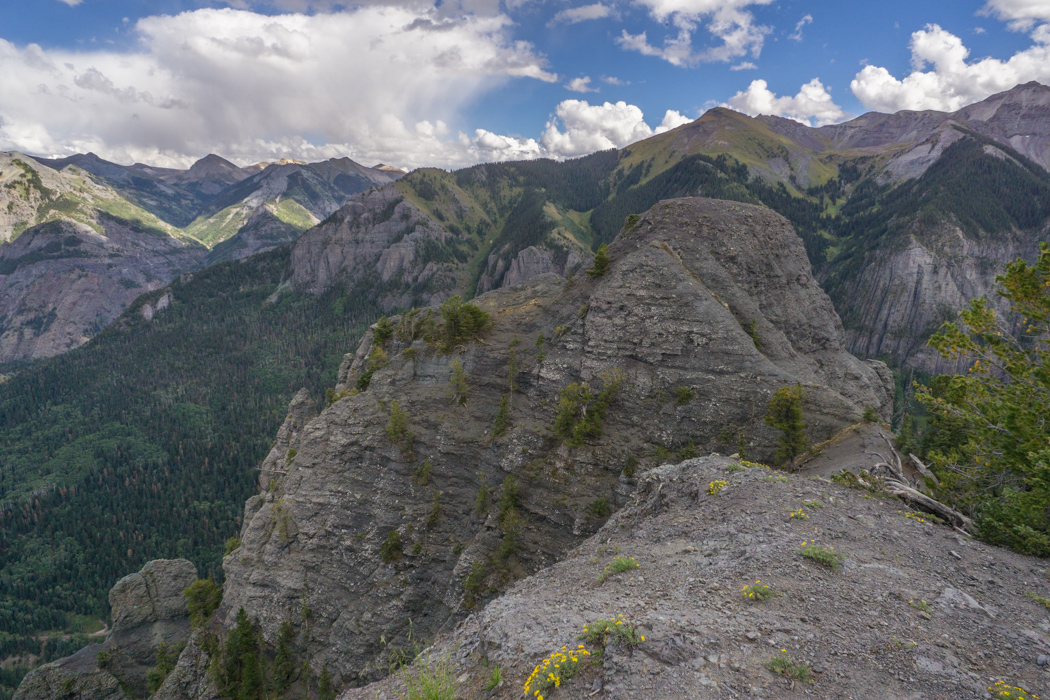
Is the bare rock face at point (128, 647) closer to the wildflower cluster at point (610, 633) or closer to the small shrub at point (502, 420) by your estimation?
the small shrub at point (502, 420)

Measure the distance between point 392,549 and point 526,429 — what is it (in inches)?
591

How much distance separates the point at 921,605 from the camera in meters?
10.7

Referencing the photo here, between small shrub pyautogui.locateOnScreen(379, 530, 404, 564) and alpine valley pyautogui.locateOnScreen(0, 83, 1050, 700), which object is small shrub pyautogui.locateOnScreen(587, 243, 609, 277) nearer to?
alpine valley pyautogui.locateOnScreen(0, 83, 1050, 700)

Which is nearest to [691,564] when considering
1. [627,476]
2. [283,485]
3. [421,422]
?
[627,476]

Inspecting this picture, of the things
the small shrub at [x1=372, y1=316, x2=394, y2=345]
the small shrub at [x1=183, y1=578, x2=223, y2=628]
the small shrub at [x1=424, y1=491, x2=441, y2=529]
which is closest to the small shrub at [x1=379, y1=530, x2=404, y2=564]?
the small shrub at [x1=424, y1=491, x2=441, y2=529]

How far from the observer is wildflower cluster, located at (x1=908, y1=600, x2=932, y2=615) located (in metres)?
10.6

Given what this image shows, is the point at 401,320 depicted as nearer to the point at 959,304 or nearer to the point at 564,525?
the point at 564,525

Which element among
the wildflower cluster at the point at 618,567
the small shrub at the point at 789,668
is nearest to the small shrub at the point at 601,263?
the wildflower cluster at the point at 618,567

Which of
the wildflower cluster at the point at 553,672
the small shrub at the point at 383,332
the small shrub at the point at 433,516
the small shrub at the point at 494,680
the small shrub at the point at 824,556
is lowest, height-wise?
the small shrub at the point at 433,516

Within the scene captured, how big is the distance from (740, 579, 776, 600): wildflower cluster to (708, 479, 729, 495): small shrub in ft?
22.7

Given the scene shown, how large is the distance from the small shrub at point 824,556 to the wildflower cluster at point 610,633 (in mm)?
6324

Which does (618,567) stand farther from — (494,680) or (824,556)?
(494,680)

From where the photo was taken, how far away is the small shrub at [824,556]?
488 inches

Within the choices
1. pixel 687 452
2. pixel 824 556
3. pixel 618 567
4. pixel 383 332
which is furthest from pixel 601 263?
pixel 824 556
